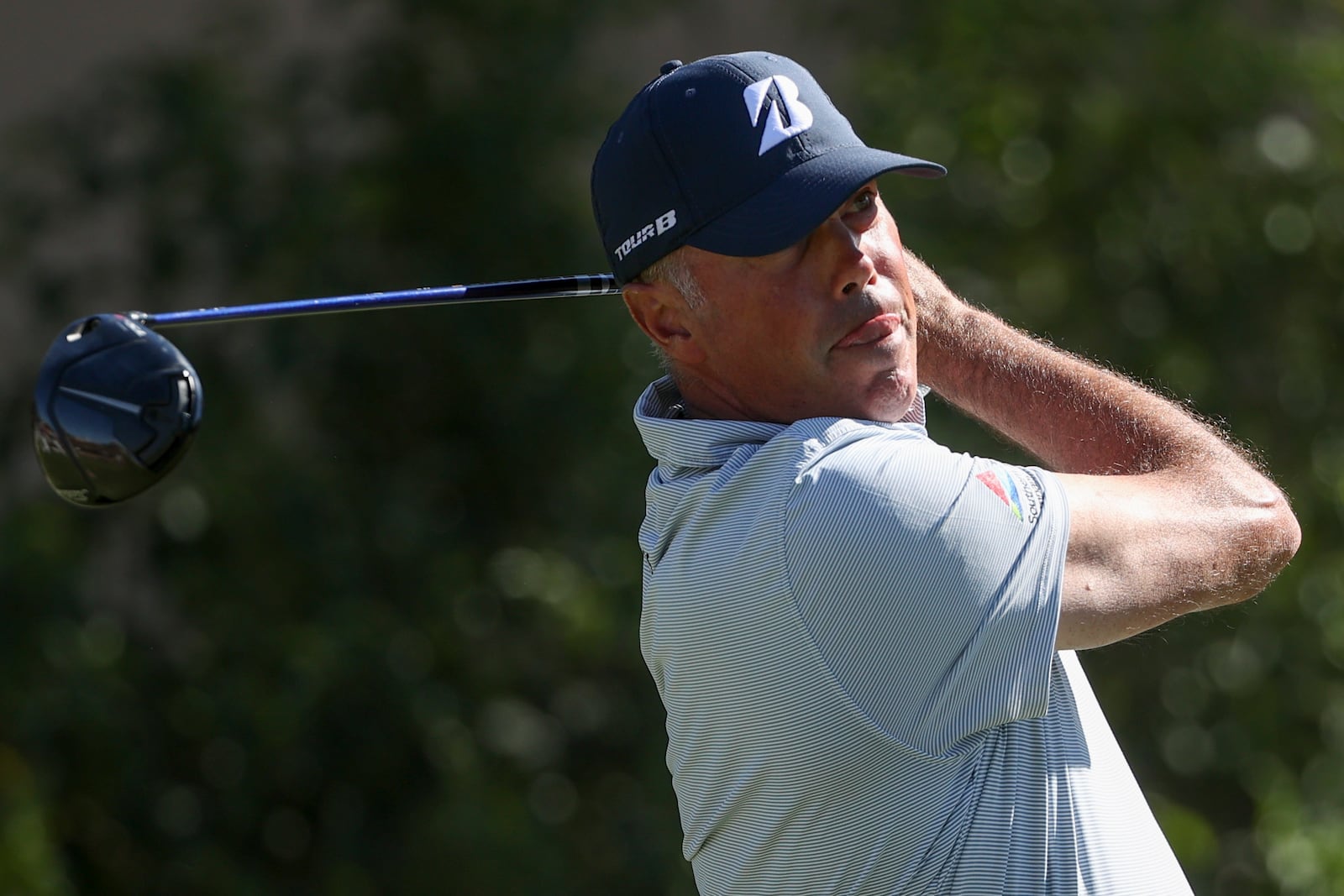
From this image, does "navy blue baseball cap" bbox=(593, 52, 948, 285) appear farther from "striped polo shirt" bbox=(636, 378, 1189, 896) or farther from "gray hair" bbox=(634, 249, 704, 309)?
"striped polo shirt" bbox=(636, 378, 1189, 896)

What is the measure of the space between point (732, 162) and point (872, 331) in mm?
271

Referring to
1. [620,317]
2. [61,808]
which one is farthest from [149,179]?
[61,808]

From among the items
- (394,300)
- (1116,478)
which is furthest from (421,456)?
(1116,478)

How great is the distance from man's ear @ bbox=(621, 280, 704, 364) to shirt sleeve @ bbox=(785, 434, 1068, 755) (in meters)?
0.39

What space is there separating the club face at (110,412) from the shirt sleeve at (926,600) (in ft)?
2.85

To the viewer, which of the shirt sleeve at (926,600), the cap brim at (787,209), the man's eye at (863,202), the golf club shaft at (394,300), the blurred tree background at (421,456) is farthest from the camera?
the blurred tree background at (421,456)

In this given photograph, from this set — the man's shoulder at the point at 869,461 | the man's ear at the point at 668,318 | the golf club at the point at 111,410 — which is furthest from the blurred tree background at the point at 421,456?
the man's shoulder at the point at 869,461

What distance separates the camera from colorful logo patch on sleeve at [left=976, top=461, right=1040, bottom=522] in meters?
1.85

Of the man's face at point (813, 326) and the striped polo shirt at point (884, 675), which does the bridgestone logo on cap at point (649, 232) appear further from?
the striped polo shirt at point (884, 675)

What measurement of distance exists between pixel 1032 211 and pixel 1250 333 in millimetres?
819

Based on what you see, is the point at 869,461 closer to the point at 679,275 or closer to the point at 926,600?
the point at 926,600

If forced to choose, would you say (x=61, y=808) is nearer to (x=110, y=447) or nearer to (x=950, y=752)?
(x=110, y=447)

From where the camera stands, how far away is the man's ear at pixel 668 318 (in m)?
2.16

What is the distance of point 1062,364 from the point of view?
2.38 m
